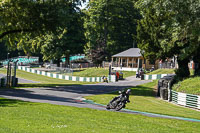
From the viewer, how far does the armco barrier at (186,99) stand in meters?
25.3

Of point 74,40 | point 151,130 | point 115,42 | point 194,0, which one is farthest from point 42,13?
point 115,42

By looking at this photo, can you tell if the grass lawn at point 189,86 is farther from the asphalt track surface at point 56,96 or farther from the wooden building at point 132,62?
the wooden building at point 132,62

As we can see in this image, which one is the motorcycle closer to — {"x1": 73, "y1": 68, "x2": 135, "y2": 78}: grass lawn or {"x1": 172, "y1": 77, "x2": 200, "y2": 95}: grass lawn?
{"x1": 172, "y1": 77, "x2": 200, "y2": 95}: grass lawn

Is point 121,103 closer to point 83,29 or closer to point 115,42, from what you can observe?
point 83,29

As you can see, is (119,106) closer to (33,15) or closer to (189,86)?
(189,86)

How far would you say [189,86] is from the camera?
28.7m

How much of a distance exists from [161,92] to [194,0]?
35.7 ft

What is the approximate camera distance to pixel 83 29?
72375 mm

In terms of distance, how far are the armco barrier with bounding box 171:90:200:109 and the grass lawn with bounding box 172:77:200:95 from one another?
95 cm

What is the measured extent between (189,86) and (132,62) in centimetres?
3290

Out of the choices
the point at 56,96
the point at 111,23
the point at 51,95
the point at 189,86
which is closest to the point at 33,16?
the point at 51,95

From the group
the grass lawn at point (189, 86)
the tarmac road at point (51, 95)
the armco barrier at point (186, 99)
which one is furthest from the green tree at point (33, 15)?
the armco barrier at point (186, 99)

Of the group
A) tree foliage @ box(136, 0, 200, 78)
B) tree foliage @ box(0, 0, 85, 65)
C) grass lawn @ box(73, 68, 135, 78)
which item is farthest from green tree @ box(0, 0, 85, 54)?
grass lawn @ box(73, 68, 135, 78)

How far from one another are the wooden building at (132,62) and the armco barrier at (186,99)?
30875mm
